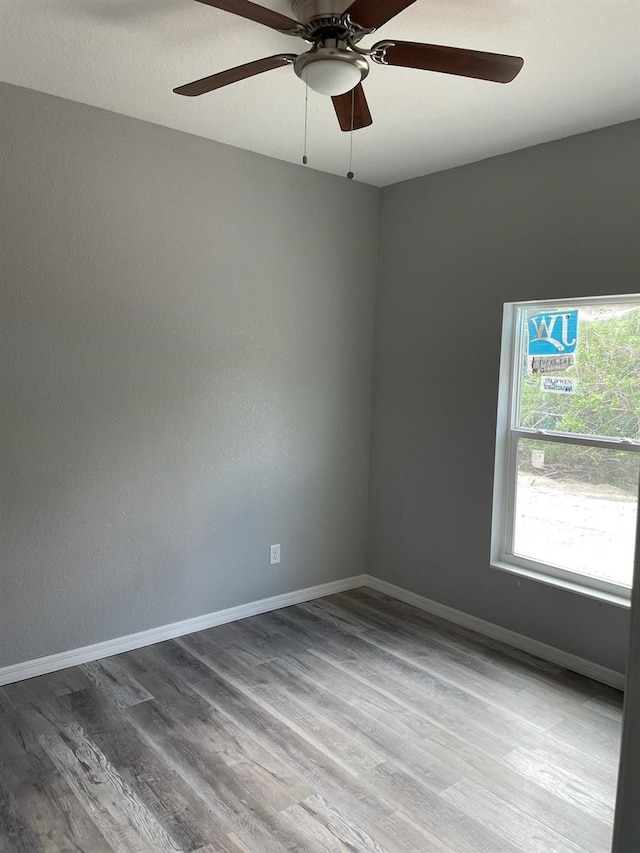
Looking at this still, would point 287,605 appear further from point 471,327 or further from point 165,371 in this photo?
point 471,327

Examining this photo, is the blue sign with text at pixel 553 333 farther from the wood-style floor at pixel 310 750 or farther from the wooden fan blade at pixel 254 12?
the wooden fan blade at pixel 254 12

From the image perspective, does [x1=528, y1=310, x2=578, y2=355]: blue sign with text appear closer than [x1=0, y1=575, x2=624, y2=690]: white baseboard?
No

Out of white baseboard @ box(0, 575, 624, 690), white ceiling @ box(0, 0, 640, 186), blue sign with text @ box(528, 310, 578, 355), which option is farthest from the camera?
blue sign with text @ box(528, 310, 578, 355)

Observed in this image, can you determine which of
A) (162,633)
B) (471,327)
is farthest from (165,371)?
(471,327)

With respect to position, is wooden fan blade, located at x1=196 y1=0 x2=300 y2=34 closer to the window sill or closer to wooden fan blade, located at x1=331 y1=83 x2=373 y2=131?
wooden fan blade, located at x1=331 y1=83 x2=373 y2=131

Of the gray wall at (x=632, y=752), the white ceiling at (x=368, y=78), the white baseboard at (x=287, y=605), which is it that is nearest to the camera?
the gray wall at (x=632, y=752)

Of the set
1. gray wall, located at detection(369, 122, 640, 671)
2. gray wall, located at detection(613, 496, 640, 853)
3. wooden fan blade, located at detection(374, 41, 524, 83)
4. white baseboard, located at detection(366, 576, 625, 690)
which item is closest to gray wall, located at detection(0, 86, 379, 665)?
gray wall, located at detection(369, 122, 640, 671)

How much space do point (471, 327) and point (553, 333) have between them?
1.50ft

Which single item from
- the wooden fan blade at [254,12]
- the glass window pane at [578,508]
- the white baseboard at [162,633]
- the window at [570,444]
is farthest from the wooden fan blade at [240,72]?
the white baseboard at [162,633]

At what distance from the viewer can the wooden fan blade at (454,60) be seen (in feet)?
5.93

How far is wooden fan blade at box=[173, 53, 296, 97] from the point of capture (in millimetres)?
1895

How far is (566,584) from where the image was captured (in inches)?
124

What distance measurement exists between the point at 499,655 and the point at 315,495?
1.39m

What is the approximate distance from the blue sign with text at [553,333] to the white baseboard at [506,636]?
1.51 meters
